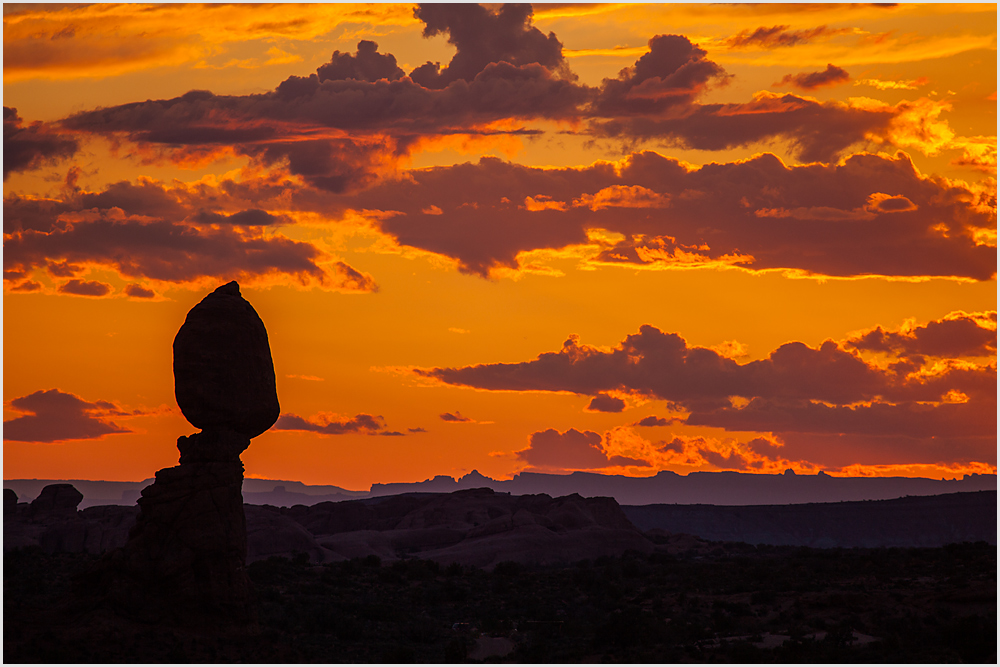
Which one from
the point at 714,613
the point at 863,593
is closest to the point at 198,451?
the point at 714,613

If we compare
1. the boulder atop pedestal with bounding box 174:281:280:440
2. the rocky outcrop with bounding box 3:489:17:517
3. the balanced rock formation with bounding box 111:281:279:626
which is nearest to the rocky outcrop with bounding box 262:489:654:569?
the rocky outcrop with bounding box 3:489:17:517

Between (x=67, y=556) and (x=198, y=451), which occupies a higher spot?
(x=198, y=451)

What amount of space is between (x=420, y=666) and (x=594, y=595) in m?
26.2

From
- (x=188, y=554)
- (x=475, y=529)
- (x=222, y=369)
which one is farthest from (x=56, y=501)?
(x=222, y=369)

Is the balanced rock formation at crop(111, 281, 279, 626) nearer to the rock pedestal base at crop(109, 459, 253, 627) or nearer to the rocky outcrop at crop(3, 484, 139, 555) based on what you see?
the rock pedestal base at crop(109, 459, 253, 627)

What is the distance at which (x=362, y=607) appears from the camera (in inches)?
2189


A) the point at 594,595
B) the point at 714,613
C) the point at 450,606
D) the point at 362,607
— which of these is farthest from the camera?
the point at 594,595

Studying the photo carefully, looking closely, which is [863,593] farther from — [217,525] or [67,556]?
[67,556]

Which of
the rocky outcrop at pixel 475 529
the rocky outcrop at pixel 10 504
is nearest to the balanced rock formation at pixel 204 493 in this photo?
the rocky outcrop at pixel 475 529

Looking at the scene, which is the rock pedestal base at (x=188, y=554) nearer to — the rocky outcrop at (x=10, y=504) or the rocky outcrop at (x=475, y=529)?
the rocky outcrop at (x=475, y=529)

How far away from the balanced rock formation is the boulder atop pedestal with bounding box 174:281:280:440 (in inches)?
1.6

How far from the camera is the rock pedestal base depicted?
42625mm

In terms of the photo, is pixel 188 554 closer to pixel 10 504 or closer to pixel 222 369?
pixel 222 369

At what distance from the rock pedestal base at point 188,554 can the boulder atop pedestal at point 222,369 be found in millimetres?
2117
